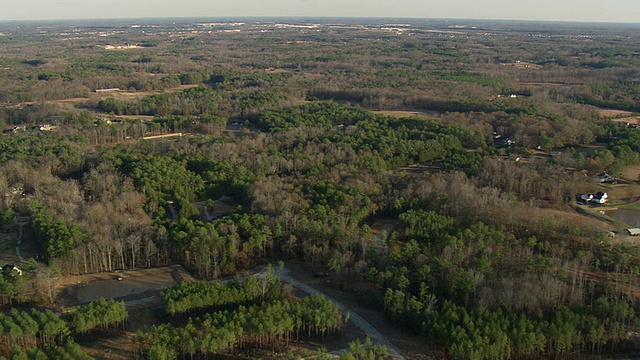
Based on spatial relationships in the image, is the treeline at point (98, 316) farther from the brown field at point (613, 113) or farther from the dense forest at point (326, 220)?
the brown field at point (613, 113)

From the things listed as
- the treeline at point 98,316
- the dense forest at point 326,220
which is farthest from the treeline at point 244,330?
the treeline at point 98,316

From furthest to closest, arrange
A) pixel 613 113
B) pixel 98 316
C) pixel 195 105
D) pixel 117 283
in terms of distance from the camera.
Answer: pixel 195 105 → pixel 613 113 → pixel 117 283 → pixel 98 316

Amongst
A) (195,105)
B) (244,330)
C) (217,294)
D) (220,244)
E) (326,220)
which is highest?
(195,105)

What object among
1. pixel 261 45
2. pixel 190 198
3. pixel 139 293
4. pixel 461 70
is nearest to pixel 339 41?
pixel 261 45

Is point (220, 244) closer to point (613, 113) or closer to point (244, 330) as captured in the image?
point (244, 330)

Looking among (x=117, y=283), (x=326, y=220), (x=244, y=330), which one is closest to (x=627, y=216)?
(x=326, y=220)

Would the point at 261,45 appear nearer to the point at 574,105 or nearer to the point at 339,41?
the point at 339,41

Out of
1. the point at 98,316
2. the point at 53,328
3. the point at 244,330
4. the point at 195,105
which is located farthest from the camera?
the point at 195,105
